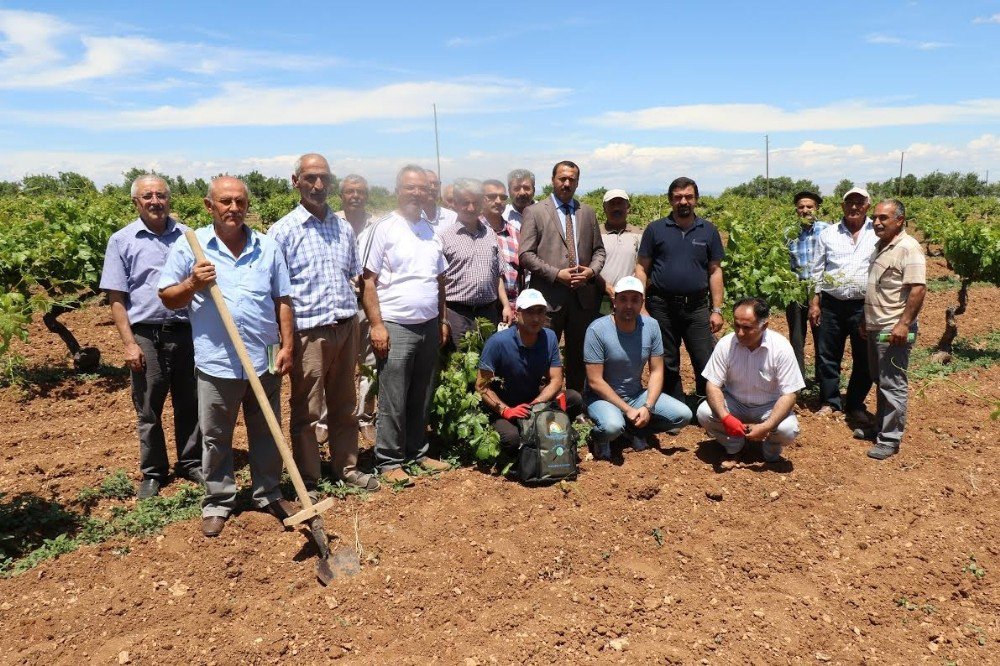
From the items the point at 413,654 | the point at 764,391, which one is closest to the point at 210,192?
the point at 413,654

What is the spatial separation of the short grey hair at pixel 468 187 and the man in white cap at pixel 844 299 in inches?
121

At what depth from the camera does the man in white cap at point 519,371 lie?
459 cm

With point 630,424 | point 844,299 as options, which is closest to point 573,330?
point 630,424

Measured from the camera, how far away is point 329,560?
361 cm

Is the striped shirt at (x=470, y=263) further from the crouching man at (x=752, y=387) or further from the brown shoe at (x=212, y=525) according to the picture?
the brown shoe at (x=212, y=525)

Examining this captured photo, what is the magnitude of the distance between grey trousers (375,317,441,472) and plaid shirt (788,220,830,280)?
11.6 feet

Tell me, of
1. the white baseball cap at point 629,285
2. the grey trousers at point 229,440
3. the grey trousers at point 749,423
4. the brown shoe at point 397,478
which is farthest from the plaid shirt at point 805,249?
the grey trousers at point 229,440

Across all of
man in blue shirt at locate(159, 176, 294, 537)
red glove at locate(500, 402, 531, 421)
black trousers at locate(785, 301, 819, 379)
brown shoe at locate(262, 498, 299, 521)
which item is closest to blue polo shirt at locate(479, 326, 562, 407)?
red glove at locate(500, 402, 531, 421)

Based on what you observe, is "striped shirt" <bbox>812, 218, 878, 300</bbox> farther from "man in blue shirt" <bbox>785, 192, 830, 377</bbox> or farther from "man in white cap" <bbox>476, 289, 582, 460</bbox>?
"man in white cap" <bbox>476, 289, 582, 460</bbox>

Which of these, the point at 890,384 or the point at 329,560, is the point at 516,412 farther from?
the point at 890,384

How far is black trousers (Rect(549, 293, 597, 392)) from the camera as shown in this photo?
5398 millimetres

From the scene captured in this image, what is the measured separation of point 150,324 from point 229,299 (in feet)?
3.75

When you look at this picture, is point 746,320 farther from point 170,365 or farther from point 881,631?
point 170,365

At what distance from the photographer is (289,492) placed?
175 inches
